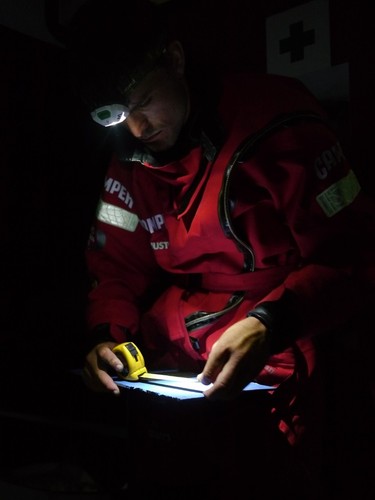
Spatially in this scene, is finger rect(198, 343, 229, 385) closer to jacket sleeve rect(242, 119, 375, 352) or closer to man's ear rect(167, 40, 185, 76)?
jacket sleeve rect(242, 119, 375, 352)

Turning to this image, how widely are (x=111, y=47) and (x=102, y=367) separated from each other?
692mm

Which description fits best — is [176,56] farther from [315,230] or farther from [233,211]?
[315,230]

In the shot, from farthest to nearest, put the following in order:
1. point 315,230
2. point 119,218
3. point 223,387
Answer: point 119,218 → point 315,230 → point 223,387

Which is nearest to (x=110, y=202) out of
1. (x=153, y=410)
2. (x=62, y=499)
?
(x=153, y=410)

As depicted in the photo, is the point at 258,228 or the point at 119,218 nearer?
the point at 258,228

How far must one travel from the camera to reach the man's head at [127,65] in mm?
Result: 1260

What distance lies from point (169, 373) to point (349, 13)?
102 centimetres

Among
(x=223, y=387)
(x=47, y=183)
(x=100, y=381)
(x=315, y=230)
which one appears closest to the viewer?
(x=223, y=387)

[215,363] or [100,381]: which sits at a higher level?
[215,363]

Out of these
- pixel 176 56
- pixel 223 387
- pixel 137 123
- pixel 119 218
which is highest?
pixel 176 56

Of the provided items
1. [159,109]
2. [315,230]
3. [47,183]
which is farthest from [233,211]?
[47,183]

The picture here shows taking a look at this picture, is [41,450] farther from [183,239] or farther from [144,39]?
[144,39]

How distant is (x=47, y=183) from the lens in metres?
1.83

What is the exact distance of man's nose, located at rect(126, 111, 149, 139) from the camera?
1.36 metres
